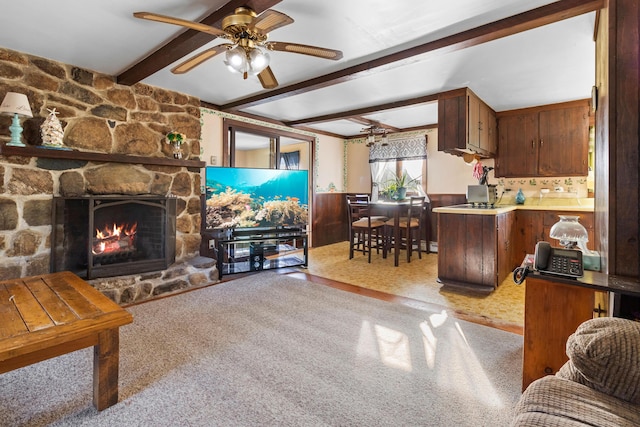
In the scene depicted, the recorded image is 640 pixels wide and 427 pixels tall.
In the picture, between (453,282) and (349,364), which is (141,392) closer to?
(349,364)

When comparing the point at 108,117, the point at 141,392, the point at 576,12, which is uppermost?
the point at 576,12

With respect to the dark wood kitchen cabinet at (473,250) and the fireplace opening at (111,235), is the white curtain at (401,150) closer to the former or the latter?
the dark wood kitchen cabinet at (473,250)

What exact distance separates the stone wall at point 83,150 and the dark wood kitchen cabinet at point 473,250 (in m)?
2.94

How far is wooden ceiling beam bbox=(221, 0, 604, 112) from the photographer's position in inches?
74.6

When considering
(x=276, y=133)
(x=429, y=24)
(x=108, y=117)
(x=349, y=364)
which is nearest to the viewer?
(x=349, y=364)

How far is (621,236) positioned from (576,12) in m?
1.45

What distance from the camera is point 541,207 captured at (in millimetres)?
4086

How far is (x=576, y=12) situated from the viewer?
74.7 inches

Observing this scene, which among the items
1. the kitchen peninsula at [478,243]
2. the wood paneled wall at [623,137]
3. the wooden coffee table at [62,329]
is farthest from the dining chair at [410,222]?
the wooden coffee table at [62,329]

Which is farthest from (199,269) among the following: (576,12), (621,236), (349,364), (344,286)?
(576,12)

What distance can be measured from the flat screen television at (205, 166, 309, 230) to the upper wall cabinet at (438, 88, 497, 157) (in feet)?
6.28

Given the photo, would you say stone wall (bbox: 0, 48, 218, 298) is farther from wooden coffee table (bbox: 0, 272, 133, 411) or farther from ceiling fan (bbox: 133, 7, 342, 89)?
ceiling fan (bbox: 133, 7, 342, 89)

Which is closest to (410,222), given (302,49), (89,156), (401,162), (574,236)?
(401,162)

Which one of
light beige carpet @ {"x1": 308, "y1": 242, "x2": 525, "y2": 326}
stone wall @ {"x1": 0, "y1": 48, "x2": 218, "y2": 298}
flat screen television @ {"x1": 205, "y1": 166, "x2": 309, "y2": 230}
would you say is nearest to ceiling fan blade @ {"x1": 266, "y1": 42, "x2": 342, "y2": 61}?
flat screen television @ {"x1": 205, "y1": 166, "x2": 309, "y2": 230}
